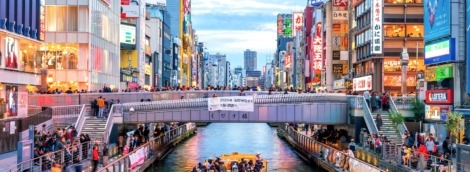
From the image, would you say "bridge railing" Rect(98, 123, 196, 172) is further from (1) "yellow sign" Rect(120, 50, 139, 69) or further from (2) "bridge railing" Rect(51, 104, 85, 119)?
(1) "yellow sign" Rect(120, 50, 139, 69)

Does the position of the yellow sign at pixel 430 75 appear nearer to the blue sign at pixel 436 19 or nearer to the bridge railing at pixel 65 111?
Result: the blue sign at pixel 436 19

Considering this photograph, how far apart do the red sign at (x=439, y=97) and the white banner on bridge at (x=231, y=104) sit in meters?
14.1

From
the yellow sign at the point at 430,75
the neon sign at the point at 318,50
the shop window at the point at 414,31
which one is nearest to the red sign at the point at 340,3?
the neon sign at the point at 318,50

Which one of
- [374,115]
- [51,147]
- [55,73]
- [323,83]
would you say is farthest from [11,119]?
[323,83]

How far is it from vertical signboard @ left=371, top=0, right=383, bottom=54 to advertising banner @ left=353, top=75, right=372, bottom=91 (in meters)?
5.21

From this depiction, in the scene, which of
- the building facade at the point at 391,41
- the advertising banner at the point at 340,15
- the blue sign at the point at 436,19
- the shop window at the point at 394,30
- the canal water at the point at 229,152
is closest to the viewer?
the blue sign at the point at 436,19

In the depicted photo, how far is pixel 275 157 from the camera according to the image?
60312mm

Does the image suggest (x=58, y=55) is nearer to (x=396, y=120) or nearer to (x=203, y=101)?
(x=203, y=101)

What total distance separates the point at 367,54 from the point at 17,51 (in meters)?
44.5

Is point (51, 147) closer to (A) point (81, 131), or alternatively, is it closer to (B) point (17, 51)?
(A) point (81, 131)

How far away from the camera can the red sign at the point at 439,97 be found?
47750 mm

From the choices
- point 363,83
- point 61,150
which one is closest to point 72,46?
point 363,83

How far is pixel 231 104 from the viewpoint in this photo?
4897 centimetres

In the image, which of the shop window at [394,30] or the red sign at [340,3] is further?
the red sign at [340,3]
